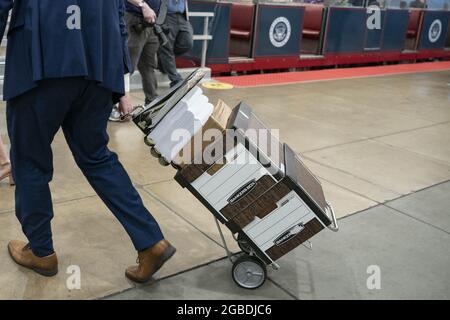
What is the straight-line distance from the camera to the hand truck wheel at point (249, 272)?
251cm

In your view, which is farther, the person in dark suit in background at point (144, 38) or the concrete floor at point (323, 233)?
the person in dark suit in background at point (144, 38)

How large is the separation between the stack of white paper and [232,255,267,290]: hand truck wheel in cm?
Result: 66

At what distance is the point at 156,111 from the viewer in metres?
2.39

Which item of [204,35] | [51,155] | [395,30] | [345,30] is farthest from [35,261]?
[395,30]

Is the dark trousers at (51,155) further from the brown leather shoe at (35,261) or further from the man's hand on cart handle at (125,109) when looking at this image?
the man's hand on cart handle at (125,109)

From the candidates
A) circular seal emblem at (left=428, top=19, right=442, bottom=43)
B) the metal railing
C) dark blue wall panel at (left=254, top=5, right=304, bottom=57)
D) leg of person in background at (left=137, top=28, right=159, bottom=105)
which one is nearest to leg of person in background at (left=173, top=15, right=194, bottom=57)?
leg of person in background at (left=137, top=28, right=159, bottom=105)

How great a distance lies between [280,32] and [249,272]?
7.45m

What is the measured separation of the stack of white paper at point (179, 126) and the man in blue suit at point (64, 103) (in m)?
0.24

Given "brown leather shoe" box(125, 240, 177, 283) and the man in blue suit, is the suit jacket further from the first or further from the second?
"brown leather shoe" box(125, 240, 177, 283)

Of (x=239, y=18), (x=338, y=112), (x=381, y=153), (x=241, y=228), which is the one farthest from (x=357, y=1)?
(x=241, y=228)

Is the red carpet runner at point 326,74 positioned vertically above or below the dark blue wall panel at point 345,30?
below

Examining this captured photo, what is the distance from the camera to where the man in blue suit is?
2.02 m

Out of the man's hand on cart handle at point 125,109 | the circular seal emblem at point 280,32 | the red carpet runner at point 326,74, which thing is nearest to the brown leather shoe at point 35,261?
the man's hand on cart handle at point 125,109
